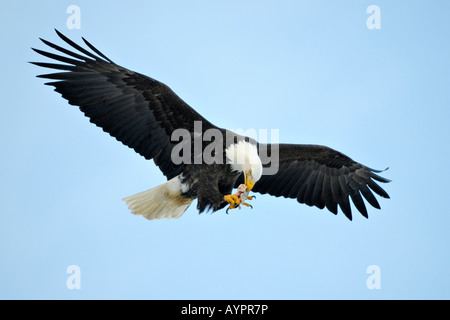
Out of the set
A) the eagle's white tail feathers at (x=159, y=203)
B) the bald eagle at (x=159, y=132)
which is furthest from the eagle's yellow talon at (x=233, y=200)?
the eagle's white tail feathers at (x=159, y=203)

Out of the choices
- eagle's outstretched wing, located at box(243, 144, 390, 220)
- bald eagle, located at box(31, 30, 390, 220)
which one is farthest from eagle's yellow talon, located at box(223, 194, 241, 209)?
eagle's outstretched wing, located at box(243, 144, 390, 220)

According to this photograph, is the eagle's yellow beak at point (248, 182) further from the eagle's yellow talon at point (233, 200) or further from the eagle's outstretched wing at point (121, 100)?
the eagle's outstretched wing at point (121, 100)

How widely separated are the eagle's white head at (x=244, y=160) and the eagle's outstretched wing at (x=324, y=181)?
124cm

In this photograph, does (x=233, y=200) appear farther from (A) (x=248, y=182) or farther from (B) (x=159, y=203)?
(B) (x=159, y=203)

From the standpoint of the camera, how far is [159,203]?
8539mm

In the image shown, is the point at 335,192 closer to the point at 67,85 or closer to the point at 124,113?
the point at 124,113

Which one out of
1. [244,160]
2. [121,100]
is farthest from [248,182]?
[121,100]

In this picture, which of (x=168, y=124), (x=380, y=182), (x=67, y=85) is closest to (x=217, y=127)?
(x=168, y=124)

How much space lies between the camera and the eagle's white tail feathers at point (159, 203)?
8.39 m

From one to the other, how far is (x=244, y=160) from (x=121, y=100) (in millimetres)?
1512

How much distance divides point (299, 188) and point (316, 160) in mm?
422

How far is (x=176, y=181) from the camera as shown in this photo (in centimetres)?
823

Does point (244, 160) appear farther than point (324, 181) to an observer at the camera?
No

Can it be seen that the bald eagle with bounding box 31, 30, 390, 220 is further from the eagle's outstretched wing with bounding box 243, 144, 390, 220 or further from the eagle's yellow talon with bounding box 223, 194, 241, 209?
the eagle's outstretched wing with bounding box 243, 144, 390, 220
